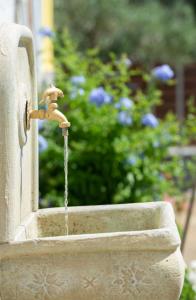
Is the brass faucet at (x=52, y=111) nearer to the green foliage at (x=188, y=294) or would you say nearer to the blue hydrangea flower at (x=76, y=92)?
the green foliage at (x=188, y=294)

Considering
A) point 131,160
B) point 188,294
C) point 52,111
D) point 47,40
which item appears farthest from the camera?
point 47,40

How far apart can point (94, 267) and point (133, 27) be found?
1385 centimetres

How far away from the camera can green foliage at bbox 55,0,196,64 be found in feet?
49.8

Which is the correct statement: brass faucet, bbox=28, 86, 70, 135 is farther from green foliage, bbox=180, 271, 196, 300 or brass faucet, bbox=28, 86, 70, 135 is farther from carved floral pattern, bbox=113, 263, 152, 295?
green foliage, bbox=180, 271, 196, 300

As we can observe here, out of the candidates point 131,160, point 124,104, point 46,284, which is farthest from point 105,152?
point 46,284

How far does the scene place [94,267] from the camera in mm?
2150

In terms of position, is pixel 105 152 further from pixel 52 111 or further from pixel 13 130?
pixel 13 130

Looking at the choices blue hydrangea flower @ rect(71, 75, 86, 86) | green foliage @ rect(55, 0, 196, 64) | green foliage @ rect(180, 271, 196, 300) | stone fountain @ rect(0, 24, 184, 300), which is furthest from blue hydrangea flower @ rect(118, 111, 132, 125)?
green foliage @ rect(55, 0, 196, 64)

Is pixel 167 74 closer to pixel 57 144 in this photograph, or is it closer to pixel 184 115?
pixel 57 144

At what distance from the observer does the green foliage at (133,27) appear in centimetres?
1517

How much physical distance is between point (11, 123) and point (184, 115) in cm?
1393

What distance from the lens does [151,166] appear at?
17.5ft

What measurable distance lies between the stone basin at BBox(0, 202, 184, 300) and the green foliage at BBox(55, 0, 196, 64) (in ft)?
42.3

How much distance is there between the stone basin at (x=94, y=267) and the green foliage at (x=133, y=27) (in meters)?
12.9
